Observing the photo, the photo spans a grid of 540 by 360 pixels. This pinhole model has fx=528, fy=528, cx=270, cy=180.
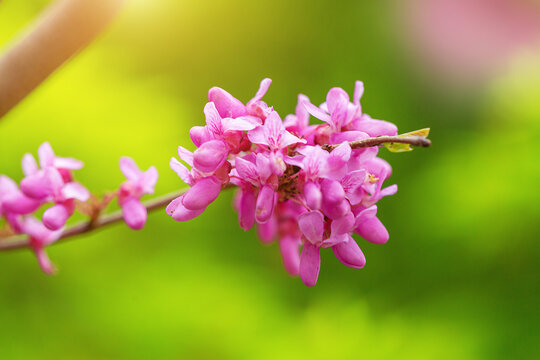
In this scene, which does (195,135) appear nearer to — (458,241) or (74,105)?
(458,241)

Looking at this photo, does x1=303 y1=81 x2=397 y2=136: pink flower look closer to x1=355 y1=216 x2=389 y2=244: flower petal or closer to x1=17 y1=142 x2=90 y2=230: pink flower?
x1=355 y1=216 x2=389 y2=244: flower petal

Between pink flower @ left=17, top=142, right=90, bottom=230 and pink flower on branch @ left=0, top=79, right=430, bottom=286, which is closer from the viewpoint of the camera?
pink flower on branch @ left=0, top=79, right=430, bottom=286

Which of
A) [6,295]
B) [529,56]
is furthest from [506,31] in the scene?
[6,295]

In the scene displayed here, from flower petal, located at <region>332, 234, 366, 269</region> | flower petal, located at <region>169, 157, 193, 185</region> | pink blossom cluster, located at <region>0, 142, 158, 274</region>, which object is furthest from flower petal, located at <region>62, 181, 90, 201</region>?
flower petal, located at <region>332, 234, 366, 269</region>

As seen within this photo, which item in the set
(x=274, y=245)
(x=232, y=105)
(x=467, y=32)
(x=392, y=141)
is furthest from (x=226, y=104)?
(x=467, y=32)

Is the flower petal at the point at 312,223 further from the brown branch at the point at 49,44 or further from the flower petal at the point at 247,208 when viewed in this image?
the brown branch at the point at 49,44

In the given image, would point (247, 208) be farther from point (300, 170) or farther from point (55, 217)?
point (55, 217)
